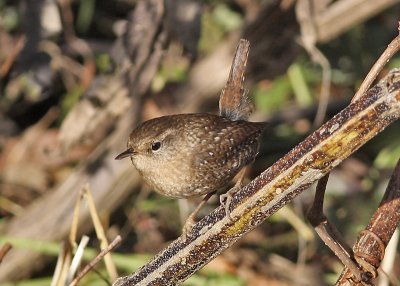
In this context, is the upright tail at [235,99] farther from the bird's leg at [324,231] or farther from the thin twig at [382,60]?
the thin twig at [382,60]

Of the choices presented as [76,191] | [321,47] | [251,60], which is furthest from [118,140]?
[321,47]

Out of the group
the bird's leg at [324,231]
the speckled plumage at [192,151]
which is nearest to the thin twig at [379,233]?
the bird's leg at [324,231]

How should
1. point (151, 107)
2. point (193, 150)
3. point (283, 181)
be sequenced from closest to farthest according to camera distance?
point (283, 181) < point (193, 150) < point (151, 107)

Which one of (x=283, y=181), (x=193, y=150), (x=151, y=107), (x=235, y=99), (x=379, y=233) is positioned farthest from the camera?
(x=151, y=107)

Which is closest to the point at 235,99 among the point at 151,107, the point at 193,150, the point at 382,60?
the point at 193,150

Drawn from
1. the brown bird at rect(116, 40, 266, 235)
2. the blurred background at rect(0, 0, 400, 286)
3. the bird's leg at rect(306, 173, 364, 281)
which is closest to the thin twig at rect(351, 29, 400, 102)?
the bird's leg at rect(306, 173, 364, 281)

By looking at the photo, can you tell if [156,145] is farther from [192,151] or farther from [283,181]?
[283,181]

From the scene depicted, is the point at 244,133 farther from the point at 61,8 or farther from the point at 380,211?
the point at 61,8

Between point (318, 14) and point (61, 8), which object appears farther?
point (61, 8)
